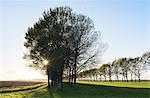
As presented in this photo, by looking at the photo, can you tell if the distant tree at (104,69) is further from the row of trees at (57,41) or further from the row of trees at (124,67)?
the row of trees at (57,41)

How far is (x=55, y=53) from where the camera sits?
168ft

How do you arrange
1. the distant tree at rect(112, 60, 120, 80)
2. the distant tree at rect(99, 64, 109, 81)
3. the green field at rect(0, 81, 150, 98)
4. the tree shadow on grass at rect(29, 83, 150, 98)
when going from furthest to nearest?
1. the distant tree at rect(99, 64, 109, 81)
2. the distant tree at rect(112, 60, 120, 80)
3. the tree shadow on grass at rect(29, 83, 150, 98)
4. the green field at rect(0, 81, 150, 98)

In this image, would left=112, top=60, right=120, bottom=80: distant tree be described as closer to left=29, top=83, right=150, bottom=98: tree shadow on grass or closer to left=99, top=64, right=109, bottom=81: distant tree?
left=99, top=64, right=109, bottom=81: distant tree

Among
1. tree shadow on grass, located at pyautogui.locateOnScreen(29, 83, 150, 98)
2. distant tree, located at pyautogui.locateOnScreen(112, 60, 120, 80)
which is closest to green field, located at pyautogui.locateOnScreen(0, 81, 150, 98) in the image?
tree shadow on grass, located at pyautogui.locateOnScreen(29, 83, 150, 98)

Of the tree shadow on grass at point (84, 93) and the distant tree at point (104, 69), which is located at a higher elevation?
the distant tree at point (104, 69)

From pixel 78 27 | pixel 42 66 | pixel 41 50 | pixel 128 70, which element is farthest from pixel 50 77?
pixel 128 70

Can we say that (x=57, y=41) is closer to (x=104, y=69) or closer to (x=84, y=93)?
(x=84, y=93)

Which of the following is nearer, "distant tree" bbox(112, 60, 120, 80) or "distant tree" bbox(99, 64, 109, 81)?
"distant tree" bbox(112, 60, 120, 80)

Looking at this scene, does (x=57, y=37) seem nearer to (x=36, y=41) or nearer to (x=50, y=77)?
(x=36, y=41)

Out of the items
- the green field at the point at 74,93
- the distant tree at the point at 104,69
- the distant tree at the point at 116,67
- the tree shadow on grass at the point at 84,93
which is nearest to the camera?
the green field at the point at 74,93

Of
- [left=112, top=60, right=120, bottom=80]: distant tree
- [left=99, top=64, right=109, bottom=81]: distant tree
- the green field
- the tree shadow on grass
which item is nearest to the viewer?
the green field

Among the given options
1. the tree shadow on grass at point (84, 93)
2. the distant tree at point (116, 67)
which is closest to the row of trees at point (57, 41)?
the tree shadow on grass at point (84, 93)

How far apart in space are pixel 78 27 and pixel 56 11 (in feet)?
16.0

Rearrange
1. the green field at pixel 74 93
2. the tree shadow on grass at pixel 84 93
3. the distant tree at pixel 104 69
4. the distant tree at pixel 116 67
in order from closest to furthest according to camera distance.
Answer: the green field at pixel 74 93, the tree shadow on grass at pixel 84 93, the distant tree at pixel 116 67, the distant tree at pixel 104 69
